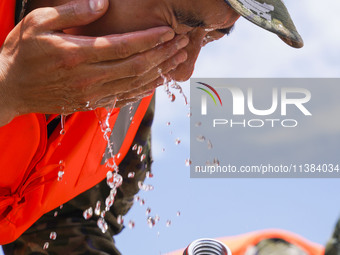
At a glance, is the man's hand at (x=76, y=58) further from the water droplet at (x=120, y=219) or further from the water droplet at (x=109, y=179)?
the water droplet at (x=120, y=219)

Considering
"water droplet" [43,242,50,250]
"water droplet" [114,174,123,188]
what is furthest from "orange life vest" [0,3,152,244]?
"water droplet" [43,242,50,250]

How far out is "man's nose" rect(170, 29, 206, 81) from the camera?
2.11m

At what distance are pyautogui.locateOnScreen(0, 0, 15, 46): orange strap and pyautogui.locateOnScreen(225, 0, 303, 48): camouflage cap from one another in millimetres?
962

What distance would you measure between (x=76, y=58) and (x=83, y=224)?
4.79ft

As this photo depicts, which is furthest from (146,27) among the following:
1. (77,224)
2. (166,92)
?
(77,224)

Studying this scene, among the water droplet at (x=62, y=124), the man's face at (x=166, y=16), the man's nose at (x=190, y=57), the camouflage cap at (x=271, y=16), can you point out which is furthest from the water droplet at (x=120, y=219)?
the camouflage cap at (x=271, y=16)

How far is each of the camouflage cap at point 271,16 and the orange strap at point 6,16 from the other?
3.16ft

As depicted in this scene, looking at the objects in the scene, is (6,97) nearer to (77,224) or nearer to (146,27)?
(146,27)

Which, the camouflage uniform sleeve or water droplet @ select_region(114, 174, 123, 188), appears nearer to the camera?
the camouflage uniform sleeve

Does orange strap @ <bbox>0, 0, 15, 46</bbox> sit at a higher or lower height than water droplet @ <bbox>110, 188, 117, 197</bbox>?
higher

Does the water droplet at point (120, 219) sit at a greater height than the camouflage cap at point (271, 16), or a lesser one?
lesser

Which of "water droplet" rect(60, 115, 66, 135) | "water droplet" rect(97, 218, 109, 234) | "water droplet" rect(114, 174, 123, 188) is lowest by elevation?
"water droplet" rect(97, 218, 109, 234)

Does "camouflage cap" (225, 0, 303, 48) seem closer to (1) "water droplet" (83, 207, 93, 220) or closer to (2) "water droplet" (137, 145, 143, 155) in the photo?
(2) "water droplet" (137, 145, 143, 155)

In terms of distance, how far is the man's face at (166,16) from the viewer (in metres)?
1.95
